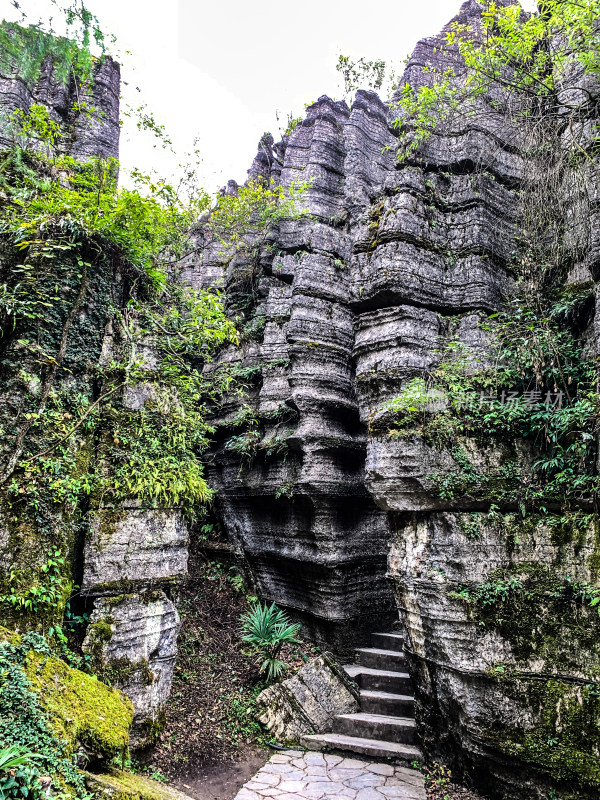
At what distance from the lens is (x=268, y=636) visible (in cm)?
754

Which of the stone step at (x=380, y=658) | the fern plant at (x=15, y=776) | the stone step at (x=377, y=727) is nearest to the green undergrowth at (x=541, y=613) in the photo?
the stone step at (x=377, y=727)

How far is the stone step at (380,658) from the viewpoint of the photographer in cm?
729

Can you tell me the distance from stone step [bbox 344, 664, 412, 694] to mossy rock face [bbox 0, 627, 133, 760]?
166 inches

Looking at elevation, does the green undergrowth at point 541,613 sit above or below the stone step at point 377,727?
above

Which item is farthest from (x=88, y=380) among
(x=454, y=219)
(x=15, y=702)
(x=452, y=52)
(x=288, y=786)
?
(x=452, y=52)

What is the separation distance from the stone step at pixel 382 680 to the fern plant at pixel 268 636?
1102 mm

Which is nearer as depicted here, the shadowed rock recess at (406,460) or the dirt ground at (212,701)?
the shadowed rock recess at (406,460)

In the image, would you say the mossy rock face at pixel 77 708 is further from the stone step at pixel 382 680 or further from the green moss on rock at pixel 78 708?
the stone step at pixel 382 680

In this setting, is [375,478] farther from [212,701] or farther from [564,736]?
[212,701]

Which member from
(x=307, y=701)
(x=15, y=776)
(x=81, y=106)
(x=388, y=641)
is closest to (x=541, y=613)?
(x=307, y=701)

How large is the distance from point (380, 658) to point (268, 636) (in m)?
1.81

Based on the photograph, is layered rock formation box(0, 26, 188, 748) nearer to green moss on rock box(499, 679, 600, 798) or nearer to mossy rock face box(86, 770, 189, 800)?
mossy rock face box(86, 770, 189, 800)

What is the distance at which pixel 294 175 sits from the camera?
11.3 metres

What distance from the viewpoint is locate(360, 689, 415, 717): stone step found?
21.0 feet
